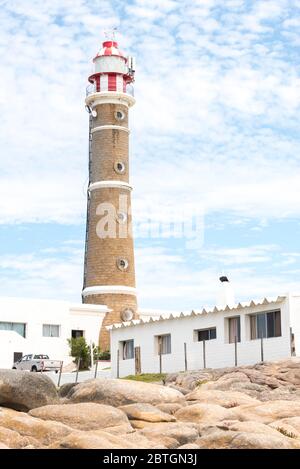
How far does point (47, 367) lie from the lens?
4872 centimetres

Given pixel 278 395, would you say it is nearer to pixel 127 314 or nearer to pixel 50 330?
pixel 50 330

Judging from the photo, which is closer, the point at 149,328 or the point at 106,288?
the point at 149,328

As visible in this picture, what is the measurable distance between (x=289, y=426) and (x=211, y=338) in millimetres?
21148

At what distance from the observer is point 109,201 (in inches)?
2297

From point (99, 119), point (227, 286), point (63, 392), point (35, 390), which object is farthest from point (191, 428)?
point (99, 119)

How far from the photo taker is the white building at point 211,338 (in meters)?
39.3

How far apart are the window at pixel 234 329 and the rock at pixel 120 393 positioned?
Result: 1722 centimetres

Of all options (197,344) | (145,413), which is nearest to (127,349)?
(197,344)

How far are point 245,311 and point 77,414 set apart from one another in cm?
2114

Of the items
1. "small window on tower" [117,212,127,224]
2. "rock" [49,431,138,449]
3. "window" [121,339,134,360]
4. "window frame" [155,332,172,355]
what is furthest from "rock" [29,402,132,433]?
"small window on tower" [117,212,127,224]

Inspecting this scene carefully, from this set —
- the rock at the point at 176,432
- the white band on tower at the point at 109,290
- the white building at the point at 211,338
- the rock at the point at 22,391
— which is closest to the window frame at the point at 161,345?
the white building at the point at 211,338

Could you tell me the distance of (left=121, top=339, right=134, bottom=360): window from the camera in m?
47.4

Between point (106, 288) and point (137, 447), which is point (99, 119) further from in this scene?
point (137, 447)
